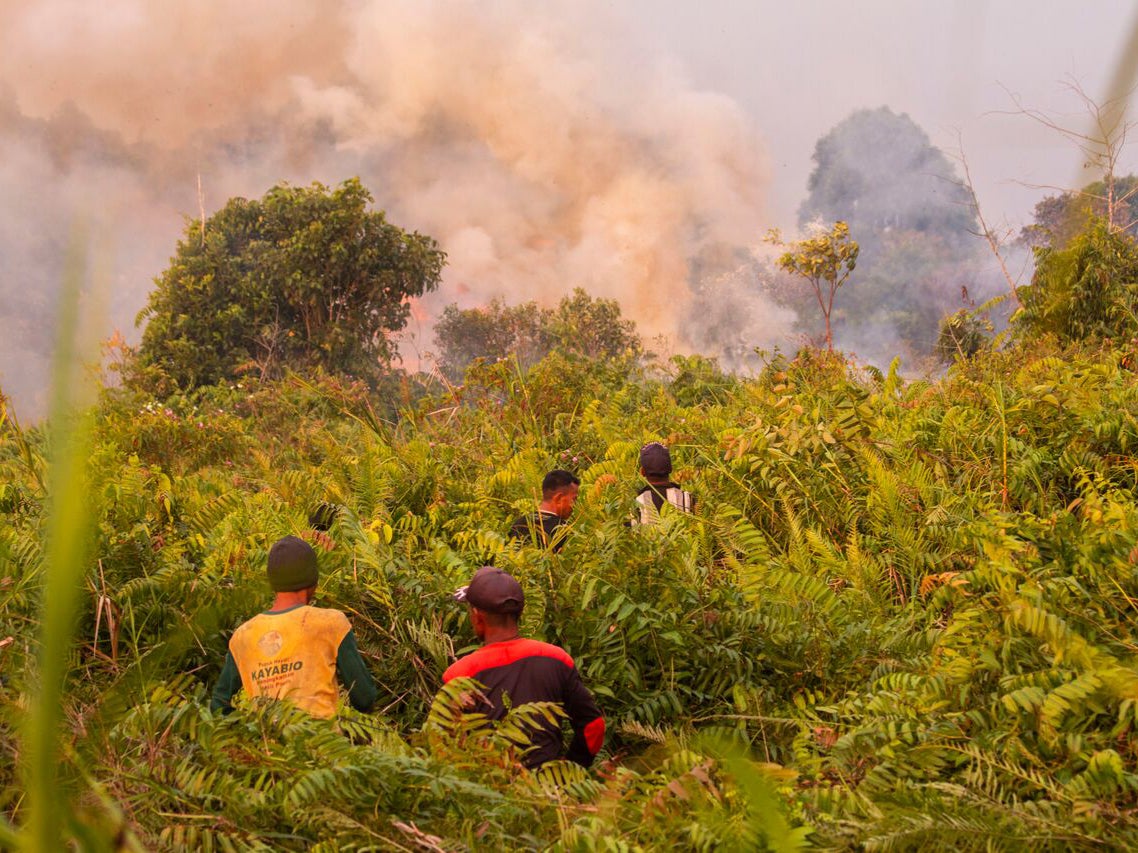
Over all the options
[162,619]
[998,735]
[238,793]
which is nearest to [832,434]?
[998,735]

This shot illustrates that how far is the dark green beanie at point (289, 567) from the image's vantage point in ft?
11.0

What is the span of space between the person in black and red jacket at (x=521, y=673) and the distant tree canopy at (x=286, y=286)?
21.7m

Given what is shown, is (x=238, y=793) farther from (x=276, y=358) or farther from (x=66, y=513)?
(x=276, y=358)

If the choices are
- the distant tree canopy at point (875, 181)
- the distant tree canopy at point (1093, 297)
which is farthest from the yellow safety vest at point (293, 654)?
the distant tree canopy at point (875, 181)

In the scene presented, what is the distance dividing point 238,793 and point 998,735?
1.80 meters

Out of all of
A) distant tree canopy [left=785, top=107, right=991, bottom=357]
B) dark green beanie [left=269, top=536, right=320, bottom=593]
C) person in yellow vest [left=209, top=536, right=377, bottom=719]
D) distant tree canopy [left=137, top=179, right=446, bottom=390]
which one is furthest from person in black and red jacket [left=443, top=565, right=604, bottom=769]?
distant tree canopy [left=785, top=107, right=991, bottom=357]

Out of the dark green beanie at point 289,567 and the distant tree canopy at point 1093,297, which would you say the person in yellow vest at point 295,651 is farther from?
the distant tree canopy at point 1093,297

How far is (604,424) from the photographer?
7672 millimetres

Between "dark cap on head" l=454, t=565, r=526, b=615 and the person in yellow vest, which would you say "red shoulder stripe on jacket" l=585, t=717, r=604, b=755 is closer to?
"dark cap on head" l=454, t=565, r=526, b=615

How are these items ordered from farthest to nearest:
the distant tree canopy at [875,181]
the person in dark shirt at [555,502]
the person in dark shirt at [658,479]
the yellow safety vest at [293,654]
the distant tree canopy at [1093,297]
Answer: the distant tree canopy at [875,181] → the distant tree canopy at [1093,297] → the person in dark shirt at [658,479] → the person in dark shirt at [555,502] → the yellow safety vest at [293,654]

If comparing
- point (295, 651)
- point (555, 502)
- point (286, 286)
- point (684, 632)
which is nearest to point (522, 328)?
point (286, 286)

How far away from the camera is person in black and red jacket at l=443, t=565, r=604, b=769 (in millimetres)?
3076

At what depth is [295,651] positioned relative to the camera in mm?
3297

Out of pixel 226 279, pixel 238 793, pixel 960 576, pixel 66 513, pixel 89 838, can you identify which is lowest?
pixel 238 793
